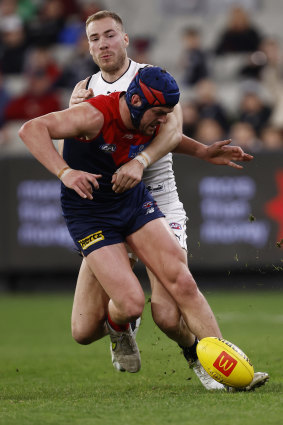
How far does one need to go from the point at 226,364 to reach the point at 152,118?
1797 mm

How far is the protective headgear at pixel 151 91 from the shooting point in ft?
20.7

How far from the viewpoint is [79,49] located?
1755 centimetres

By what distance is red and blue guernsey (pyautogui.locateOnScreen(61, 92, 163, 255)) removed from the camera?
6594 mm

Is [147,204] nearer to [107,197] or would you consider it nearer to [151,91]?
[107,197]

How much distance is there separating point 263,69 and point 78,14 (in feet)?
14.4

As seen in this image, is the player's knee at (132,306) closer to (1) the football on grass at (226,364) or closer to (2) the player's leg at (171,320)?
(2) the player's leg at (171,320)

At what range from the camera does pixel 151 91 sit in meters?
6.30

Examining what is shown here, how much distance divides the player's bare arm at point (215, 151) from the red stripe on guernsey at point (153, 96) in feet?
3.62

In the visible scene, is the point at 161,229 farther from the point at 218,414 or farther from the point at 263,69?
the point at 263,69

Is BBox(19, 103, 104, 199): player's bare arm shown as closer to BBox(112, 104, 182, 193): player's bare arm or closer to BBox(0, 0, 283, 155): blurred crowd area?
BBox(112, 104, 182, 193): player's bare arm

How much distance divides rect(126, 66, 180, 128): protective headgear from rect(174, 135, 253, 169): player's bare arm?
1.05 meters

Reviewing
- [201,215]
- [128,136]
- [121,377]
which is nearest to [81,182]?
[128,136]

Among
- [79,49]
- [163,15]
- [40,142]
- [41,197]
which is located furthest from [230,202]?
[40,142]

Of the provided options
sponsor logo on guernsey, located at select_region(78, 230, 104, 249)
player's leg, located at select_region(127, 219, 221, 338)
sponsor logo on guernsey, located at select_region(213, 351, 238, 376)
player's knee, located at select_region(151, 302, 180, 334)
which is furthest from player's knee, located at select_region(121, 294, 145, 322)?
sponsor logo on guernsey, located at select_region(213, 351, 238, 376)
